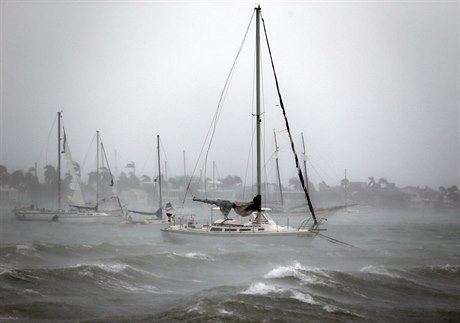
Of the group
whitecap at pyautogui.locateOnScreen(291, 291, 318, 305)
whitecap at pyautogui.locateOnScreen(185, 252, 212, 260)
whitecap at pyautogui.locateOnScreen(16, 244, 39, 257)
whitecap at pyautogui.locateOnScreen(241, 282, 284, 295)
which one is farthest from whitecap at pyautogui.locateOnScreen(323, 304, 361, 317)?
whitecap at pyautogui.locateOnScreen(16, 244, 39, 257)

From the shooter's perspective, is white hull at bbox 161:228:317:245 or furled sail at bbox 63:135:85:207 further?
furled sail at bbox 63:135:85:207

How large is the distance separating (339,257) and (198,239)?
905cm

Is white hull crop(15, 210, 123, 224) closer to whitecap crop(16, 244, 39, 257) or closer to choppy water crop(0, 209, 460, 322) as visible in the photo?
whitecap crop(16, 244, 39, 257)

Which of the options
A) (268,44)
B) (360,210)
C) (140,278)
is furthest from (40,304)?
(360,210)

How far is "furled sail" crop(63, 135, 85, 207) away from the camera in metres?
72.5

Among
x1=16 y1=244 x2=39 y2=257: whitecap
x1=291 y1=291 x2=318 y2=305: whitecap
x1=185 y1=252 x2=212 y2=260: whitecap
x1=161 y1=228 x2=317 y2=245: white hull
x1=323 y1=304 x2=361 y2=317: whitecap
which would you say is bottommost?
x1=323 y1=304 x2=361 y2=317: whitecap

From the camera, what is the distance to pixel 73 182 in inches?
2928

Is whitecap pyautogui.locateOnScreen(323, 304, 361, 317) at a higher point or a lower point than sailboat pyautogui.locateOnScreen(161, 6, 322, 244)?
lower

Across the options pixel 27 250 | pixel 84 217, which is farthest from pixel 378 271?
pixel 84 217

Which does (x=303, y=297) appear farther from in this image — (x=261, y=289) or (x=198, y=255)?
(x=198, y=255)

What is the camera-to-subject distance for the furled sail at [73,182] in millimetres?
72500

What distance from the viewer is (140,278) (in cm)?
2244

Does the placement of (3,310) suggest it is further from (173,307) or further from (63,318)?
(173,307)

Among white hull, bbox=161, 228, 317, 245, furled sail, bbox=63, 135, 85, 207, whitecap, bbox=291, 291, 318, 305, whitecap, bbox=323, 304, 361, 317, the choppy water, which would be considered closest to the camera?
the choppy water
